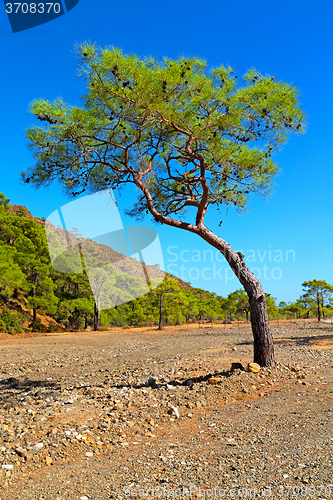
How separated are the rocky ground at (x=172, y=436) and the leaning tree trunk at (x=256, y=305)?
1.13 feet

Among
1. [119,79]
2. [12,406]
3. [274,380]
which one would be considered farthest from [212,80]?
[12,406]

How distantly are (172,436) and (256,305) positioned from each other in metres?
3.12

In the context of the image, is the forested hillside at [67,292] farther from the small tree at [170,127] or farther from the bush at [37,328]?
the small tree at [170,127]

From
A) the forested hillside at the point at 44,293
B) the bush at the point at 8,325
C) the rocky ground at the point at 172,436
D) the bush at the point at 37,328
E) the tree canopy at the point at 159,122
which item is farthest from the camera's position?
the bush at the point at 37,328

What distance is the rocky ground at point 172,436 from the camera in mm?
2562

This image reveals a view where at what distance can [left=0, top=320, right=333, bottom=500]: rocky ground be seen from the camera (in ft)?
8.41

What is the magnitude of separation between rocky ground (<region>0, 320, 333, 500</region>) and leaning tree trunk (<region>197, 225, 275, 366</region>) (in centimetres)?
34

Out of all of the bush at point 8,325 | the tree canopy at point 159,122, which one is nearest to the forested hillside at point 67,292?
the bush at point 8,325

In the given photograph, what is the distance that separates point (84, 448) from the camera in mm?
3443

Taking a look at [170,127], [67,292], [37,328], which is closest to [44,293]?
[37,328]

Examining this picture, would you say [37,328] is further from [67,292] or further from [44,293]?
[67,292]

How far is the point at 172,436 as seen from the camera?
3.69m

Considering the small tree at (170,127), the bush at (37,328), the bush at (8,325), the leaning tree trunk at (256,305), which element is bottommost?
the bush at (37,328)

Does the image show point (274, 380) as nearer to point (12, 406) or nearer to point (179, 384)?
point (179, 384)
